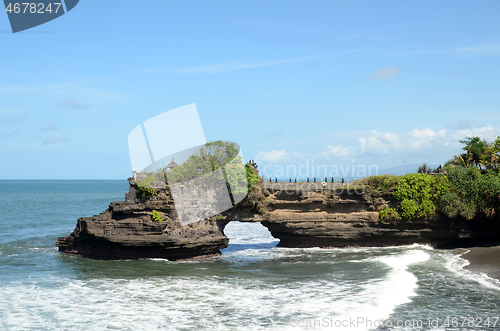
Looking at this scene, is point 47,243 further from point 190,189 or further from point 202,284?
point 202,284

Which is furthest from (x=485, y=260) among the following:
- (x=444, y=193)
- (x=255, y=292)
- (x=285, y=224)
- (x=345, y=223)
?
(x=255, y=292)

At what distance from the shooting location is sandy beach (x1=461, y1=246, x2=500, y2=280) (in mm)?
17084

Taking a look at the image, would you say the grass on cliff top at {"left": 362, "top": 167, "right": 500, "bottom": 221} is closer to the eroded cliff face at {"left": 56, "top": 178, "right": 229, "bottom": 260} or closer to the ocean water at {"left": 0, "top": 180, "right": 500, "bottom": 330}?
the ocean water at {"left": 0, "top": 180, "right": 500, "bottom": 330}

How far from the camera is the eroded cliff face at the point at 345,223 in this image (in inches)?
878

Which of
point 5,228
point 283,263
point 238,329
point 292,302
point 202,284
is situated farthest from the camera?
point 5,228

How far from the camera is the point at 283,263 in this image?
1927 centimetres

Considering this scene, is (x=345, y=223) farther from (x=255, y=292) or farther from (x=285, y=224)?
(x=255, y=292)

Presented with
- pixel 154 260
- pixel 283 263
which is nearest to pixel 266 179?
pixel 283 263

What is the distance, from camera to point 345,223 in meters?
22.7

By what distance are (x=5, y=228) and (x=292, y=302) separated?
102ft

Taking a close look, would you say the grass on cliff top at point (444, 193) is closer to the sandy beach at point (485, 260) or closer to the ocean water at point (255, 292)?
the sandy beach at point (485, 260)

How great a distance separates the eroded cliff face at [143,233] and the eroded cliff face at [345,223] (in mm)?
4312

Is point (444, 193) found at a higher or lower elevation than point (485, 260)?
higher

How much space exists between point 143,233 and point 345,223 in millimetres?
11474
